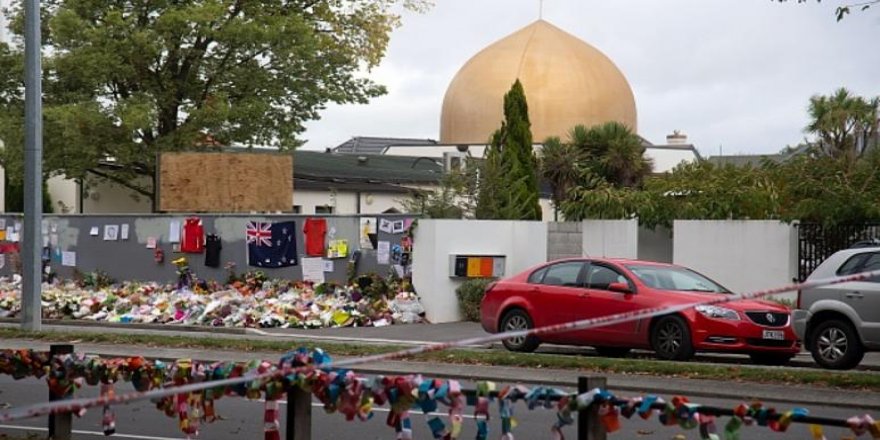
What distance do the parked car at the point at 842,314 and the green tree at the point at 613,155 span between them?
18602mm

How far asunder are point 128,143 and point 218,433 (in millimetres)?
28604

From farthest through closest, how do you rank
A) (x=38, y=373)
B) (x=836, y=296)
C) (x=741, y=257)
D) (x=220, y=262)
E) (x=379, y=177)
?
1. (x=379, y=177)
2. (x=220, y=262)
3. (x=741, y=257)
4. (x=836, y=296)
5. (x=38, y=373)

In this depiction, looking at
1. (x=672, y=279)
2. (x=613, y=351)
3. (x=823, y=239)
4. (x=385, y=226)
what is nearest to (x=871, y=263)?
(x=672, y=279)

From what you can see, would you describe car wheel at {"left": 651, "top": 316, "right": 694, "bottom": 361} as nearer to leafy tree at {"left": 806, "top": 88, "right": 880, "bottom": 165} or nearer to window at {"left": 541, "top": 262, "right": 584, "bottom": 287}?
window at {"left": 541, "top": 262, "right": 584, "bottom": 287}

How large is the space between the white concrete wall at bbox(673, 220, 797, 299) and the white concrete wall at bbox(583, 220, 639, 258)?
1.06 metres

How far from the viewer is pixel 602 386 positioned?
761cm

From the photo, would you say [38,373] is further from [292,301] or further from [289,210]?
[289,210]

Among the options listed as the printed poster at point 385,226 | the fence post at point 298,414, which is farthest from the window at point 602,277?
the fence post at point 298,414

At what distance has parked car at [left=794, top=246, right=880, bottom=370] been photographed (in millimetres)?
16312

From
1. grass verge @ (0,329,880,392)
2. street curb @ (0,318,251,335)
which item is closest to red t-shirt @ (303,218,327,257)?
street curb @ (0,318,251,335)

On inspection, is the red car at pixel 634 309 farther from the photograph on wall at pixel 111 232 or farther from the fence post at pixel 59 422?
the photograph on wall at pixel 111 232

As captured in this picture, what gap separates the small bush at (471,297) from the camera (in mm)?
25562

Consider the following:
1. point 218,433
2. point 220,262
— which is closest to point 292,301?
point 220,262

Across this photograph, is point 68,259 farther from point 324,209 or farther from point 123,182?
point 324,209
